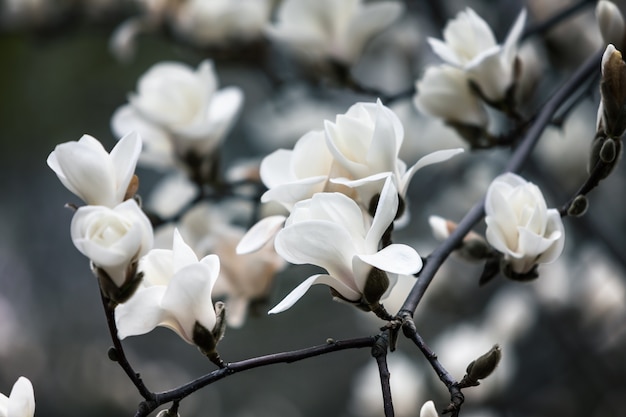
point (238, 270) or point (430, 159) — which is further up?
point (430, 159)

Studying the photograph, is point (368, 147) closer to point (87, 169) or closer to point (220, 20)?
point (87, 169)

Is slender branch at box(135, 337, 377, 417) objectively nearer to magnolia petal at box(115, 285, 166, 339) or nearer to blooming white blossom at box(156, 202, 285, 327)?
magnolia petal at box(115, 285, 166, 339)

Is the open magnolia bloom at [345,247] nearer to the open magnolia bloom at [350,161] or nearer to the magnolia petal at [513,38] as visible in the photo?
the open magnolia bloom at [350,161]

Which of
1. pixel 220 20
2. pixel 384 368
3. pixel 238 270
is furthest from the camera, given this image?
pixel 220 20

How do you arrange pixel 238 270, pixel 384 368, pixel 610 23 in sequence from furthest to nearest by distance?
pixel 238 270 → pixel 610 23 → pixel 384 368

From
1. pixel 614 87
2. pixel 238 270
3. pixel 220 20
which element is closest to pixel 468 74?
pixel 614 87

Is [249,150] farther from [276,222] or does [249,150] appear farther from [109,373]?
[276,222]

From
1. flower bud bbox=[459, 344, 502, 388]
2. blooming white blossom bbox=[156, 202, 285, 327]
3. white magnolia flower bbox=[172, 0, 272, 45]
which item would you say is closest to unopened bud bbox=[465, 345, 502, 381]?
flower bud bbox=[459, 344, 502, 388]
